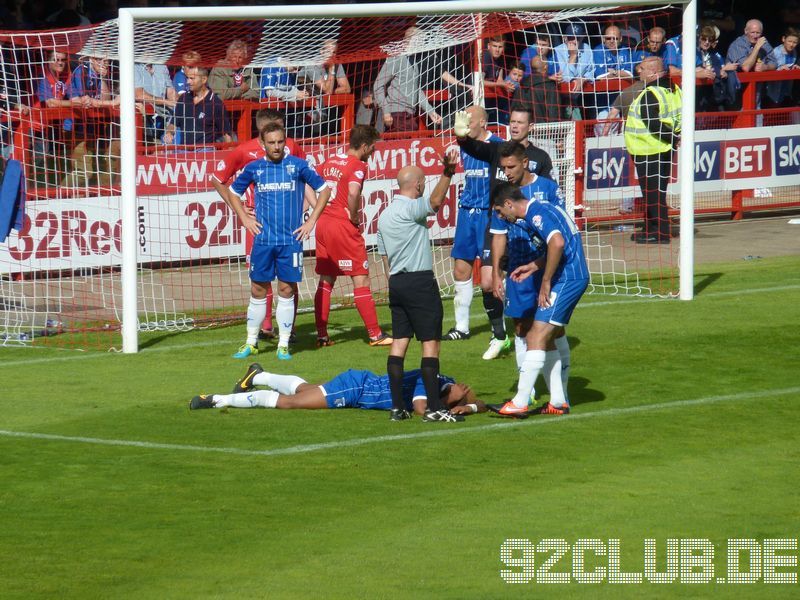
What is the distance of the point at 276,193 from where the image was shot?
12641mm

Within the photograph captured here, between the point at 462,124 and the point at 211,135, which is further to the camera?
the point at 211,135

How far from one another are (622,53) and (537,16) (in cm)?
371

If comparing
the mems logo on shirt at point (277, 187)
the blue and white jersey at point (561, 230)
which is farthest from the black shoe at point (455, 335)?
the blue and white jersey at point (561, 230)

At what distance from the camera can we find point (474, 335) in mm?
13812

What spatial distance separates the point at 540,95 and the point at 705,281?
4.60 meters

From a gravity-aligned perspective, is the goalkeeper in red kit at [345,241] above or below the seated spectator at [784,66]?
below

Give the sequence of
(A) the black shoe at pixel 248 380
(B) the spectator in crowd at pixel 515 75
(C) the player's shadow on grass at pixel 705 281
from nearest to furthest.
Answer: (A) the black shoe at pixel 248 380
(C) the player's shadow on grass at pixel 705 281
(B) the spectator in crowd at pixel 515 75

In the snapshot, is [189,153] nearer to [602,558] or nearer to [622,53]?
[622,53]

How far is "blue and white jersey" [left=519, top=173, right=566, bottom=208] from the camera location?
10.2 metres

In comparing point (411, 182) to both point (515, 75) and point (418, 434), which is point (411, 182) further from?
point (515, 75)

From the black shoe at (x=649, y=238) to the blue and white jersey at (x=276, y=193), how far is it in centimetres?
733

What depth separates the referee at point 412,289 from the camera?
32.2 feet

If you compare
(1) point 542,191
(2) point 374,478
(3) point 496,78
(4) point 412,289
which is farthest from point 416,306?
(3) point 496,78

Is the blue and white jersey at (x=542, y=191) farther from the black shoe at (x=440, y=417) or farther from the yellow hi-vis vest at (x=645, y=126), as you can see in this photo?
the yellow hi-vis vest at (x=645, y=126)
